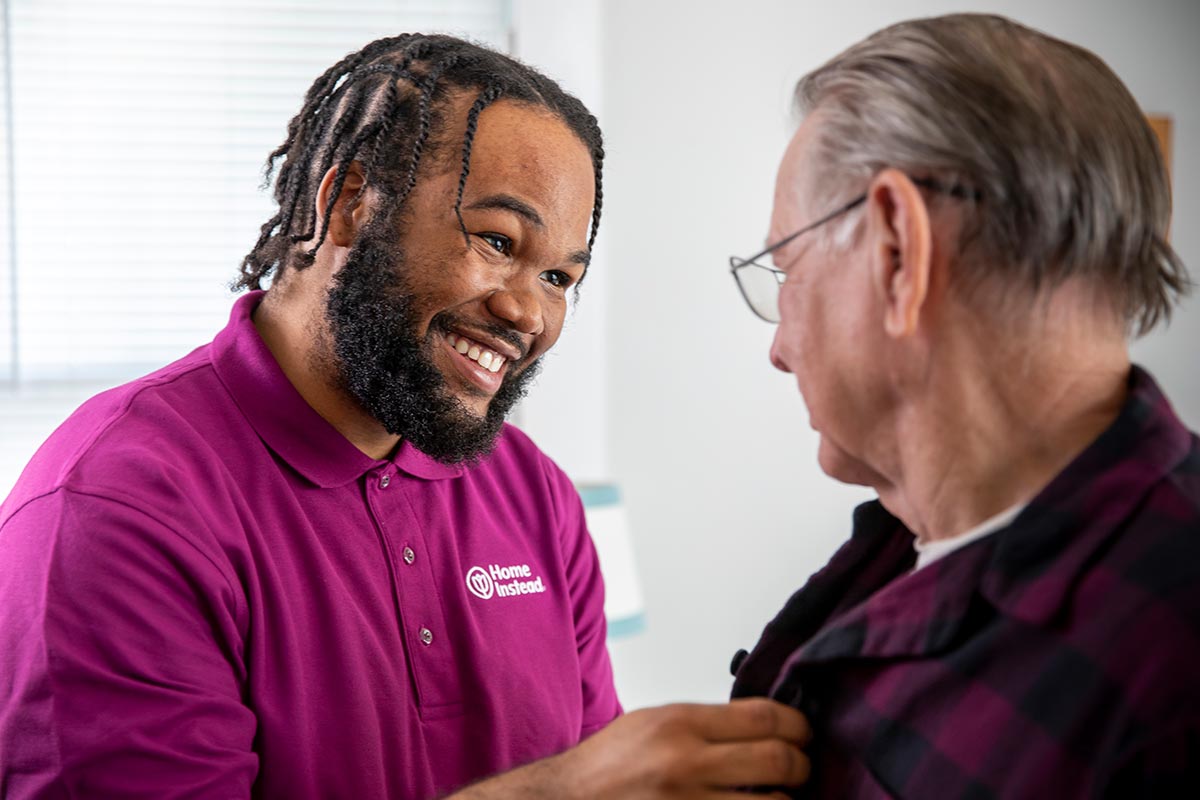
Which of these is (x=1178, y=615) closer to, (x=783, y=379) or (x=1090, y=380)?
(x=1090, y=380)

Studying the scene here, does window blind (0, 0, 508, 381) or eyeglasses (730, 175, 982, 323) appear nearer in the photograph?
eyeglasses (730, 175, 982, 323)

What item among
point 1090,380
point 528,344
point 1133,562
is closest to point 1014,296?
point 1090,380

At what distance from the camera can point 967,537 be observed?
2.75 feet

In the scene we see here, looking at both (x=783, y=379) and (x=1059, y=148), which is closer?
(x=1059, y=148)

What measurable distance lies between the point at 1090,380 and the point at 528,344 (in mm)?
759

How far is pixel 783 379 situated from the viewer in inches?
113

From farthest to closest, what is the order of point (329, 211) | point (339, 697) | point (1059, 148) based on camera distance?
point (329, 211)
point (339, 697)
point (1059, 148)

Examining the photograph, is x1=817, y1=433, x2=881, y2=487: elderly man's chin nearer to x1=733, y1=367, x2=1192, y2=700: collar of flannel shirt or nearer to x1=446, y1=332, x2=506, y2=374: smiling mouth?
x1=733, y1=367, x2=1192, y2=700: collar of flannel shirt

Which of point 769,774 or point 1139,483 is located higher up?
point 1139,483

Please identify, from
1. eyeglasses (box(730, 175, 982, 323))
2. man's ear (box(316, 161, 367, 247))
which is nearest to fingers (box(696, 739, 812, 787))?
eyeglasses (box(730, 175, 982, 323))

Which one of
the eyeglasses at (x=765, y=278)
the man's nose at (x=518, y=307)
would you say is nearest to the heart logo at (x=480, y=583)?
the man's nose at (x=518, y=307)

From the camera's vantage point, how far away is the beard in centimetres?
136

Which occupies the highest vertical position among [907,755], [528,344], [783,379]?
[528,344]

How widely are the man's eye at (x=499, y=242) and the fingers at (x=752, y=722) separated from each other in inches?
25.4
